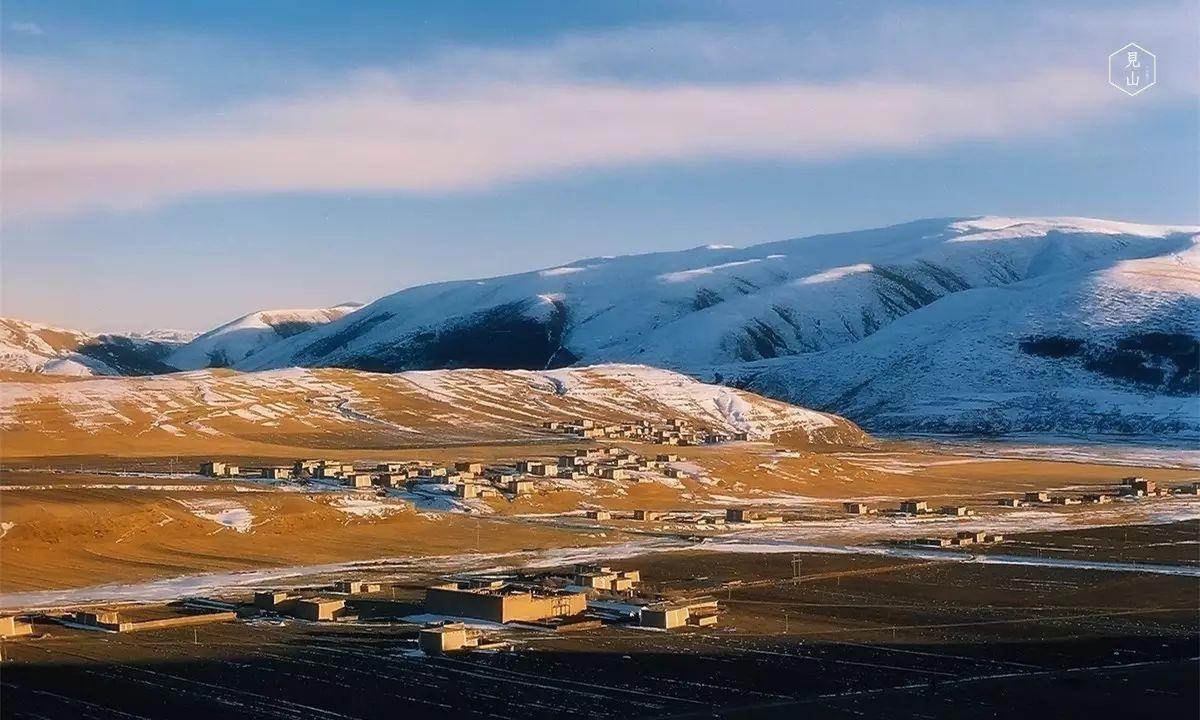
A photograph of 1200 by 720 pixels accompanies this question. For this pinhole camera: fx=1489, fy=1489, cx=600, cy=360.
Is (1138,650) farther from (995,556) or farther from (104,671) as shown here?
(104,671)

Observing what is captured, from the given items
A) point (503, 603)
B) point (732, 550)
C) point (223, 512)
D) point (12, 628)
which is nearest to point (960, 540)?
point (732, 550)

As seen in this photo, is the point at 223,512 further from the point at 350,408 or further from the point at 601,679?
the point at 350,408

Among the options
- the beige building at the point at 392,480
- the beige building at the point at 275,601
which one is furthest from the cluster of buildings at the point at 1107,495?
the beige building at the point at 275,601

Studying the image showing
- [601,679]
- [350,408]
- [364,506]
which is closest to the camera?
[601,679]

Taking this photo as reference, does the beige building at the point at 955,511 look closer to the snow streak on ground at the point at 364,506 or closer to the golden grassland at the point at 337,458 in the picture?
the golden grassland at the point at 337,458

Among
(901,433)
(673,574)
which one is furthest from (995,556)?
(901,433)

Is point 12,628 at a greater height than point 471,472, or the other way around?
point 471,472
